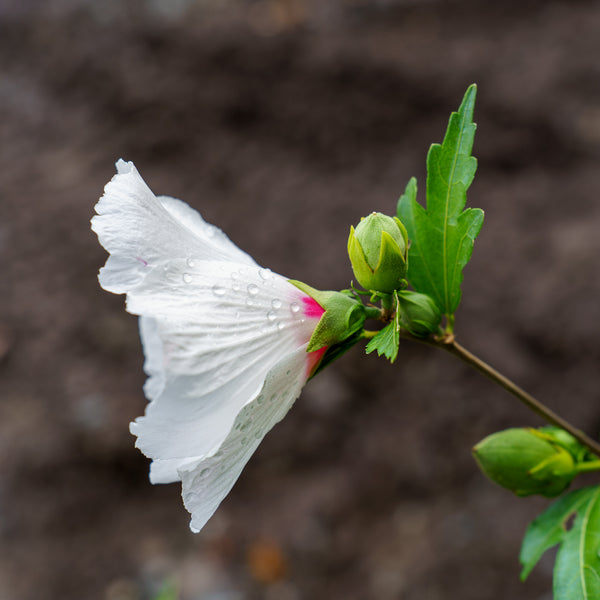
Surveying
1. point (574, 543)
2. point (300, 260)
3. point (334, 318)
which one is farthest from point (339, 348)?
point (300, 260)

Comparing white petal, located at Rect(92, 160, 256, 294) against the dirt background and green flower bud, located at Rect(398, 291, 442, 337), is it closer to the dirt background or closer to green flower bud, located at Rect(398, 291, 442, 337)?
green flower bud, located at Rect(398, 291, 442, 337)

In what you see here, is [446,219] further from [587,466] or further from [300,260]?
[300,260]

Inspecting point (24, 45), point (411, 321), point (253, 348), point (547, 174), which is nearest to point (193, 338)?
point (253, 348)

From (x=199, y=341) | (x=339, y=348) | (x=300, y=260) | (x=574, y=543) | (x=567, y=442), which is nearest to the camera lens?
(x=199, y=341)

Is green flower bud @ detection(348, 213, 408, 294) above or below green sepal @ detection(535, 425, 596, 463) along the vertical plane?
above

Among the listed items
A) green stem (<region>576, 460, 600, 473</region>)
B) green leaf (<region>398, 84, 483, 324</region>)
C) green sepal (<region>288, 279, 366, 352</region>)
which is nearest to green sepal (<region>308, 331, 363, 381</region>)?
green sepal (<region>288, 279, 366, 352</region>)

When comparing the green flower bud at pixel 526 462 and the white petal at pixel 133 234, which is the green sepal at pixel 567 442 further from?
the white petal at pixel 133 234
